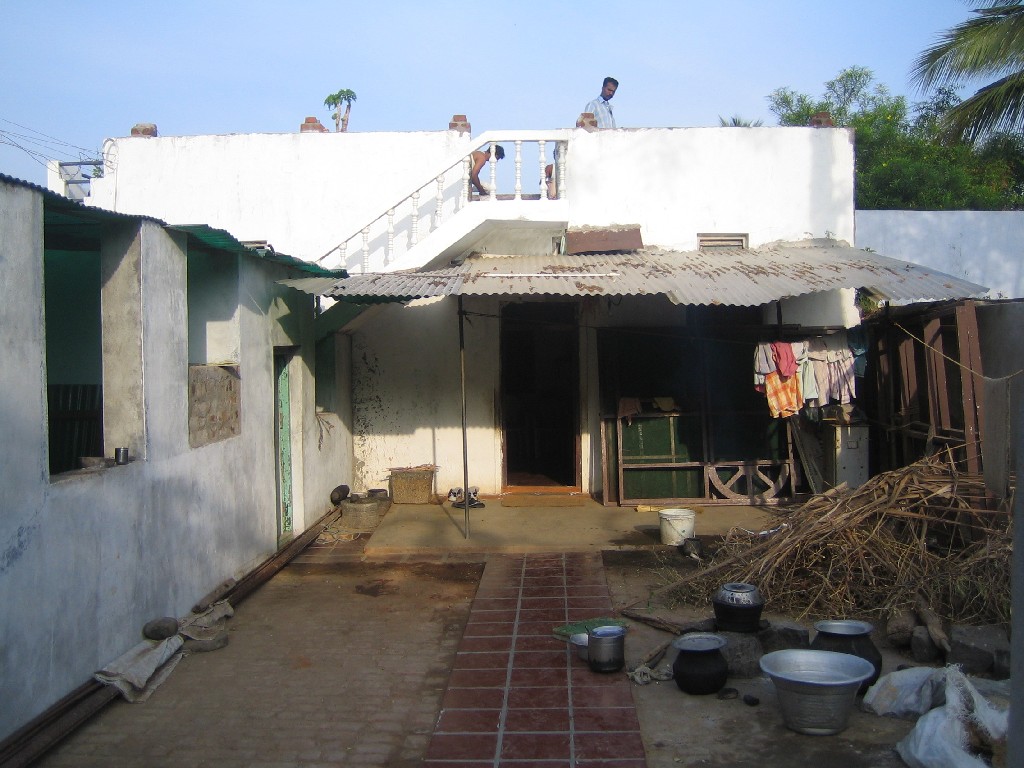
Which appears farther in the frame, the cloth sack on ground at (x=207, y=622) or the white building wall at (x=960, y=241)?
the white building wall at (x=960, y=241)

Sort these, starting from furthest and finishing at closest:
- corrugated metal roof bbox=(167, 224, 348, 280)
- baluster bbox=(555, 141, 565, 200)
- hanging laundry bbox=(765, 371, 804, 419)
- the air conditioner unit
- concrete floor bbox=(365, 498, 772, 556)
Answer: baluster bbox=(555, 141, 565, 200) < the air conditioner unit < hanging laundry bbox=(765, 371, 804, 419) < concrete floor bbox=(365, 498, 772, 556) < corrugated metal roof bbox=(167, 224, 348, 280)

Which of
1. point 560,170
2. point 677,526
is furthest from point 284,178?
point 677,526

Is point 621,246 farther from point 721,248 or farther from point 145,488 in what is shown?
point 145,488

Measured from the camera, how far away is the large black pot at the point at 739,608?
17.8ft

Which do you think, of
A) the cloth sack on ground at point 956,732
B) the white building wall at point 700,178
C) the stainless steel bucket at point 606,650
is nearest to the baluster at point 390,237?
the white building wall at point 700,178

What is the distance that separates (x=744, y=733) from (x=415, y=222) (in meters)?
7.53

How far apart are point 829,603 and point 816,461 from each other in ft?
14.4

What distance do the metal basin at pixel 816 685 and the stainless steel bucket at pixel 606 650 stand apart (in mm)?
1092

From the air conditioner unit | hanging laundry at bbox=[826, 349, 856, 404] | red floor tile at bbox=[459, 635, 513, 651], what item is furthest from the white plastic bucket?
red floor tile at bbox=[459, 635, 513, 651]

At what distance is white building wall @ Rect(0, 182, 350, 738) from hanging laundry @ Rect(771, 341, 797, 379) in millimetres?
5305

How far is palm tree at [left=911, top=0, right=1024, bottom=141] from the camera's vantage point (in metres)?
9.85

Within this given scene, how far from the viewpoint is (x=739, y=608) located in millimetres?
5426

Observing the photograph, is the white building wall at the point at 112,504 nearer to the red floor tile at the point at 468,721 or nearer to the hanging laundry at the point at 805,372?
the red floor tile at the point at 468,721

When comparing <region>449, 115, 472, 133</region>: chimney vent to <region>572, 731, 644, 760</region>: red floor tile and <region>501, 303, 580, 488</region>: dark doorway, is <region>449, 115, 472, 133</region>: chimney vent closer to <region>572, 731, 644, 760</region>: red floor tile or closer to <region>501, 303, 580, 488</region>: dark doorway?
<region>501, 303, 580, 488</region>: dark doorway
